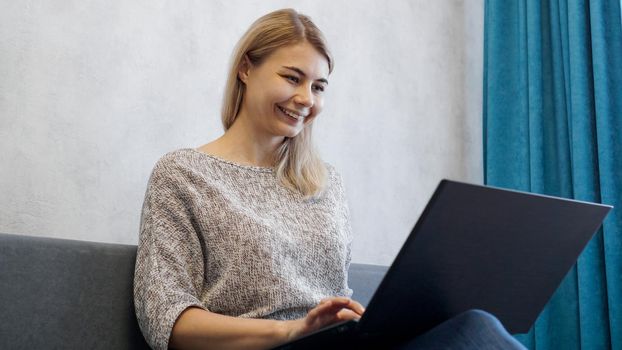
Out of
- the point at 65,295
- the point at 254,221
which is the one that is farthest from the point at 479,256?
the point at 65,295

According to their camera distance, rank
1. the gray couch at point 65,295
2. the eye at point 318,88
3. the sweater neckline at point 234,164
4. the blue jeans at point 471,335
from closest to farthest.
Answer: the blue jeans at point 471,335 → the gray couch at point 65,295 → the sweater neckline at point 234,164 → the eye at point 318,88

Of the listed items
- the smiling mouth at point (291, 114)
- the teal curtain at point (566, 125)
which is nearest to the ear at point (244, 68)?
the smiling mouth at point (291, 114)

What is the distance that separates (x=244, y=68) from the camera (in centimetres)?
156

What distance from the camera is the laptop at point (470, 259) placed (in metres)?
0.96

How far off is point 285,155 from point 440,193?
70 cm

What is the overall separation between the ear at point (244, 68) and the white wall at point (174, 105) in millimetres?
347

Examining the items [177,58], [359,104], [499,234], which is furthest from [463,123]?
[499,234]

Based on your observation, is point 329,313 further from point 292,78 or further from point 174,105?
point 174,105

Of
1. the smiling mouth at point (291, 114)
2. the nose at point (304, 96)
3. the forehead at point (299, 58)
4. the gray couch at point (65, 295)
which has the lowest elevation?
the gray couch at point (65, 295)

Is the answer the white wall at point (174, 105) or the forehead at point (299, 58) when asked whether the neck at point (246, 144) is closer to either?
the forehead at point (299, 58)

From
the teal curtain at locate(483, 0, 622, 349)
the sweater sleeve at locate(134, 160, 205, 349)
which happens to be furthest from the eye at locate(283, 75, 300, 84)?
the teal curtain at locate(483, 0, 622, 349)

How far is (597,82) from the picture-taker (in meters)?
2.21

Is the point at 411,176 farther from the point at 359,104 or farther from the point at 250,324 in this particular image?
the point at 250,324

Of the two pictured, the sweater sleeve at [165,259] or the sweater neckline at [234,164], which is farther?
the sweater neckline at [234,164]
